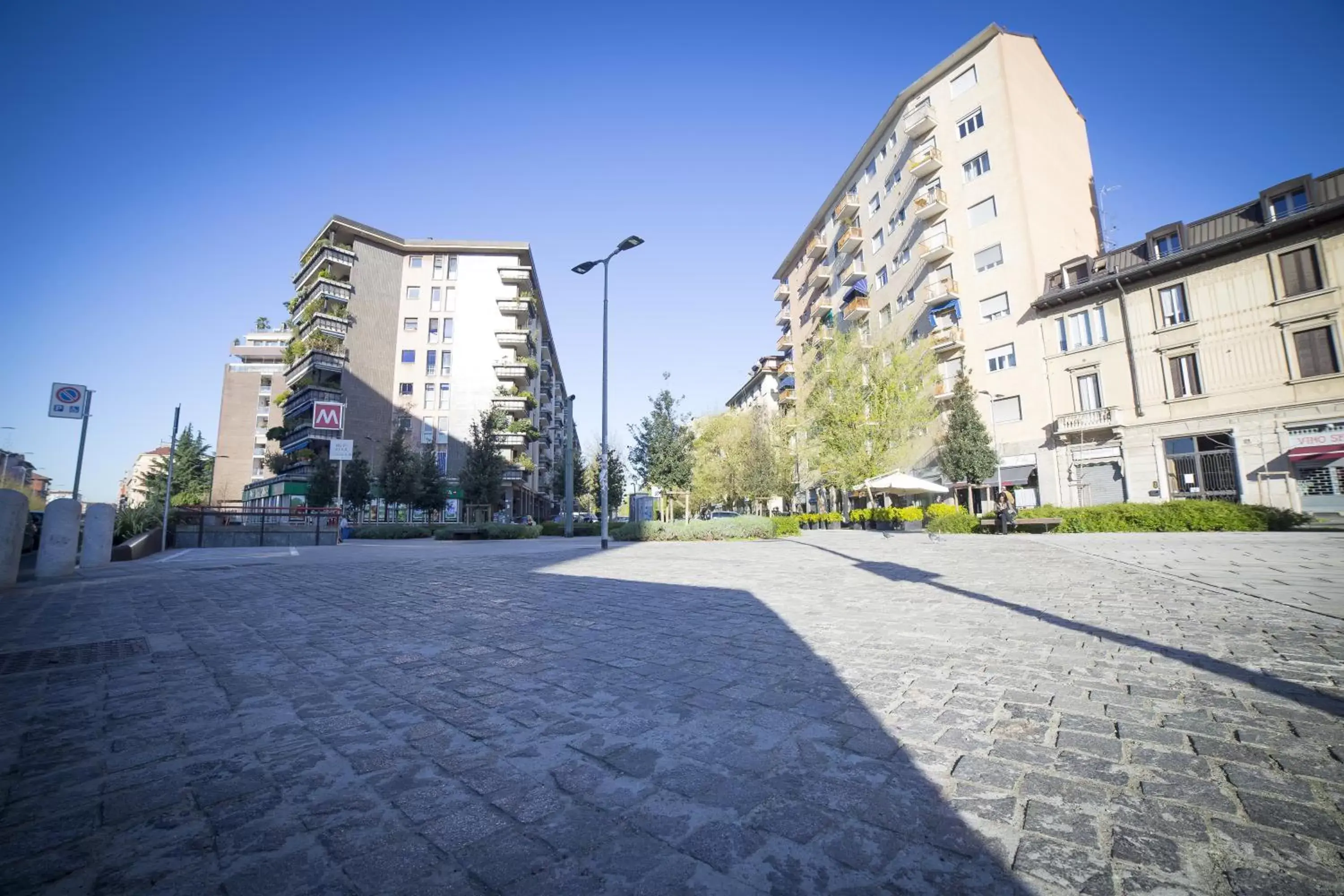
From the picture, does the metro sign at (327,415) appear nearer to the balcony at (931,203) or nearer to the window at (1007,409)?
the window at (1007,409)

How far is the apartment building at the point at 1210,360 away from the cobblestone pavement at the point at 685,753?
2316cm

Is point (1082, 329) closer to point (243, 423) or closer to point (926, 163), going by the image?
point (926, 163)

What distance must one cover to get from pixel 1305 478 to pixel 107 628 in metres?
33.1

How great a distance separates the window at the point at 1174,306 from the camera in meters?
23.7

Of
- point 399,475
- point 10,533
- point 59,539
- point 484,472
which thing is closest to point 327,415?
point 484,472

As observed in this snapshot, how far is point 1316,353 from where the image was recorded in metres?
20.5

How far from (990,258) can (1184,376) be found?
37.0ft

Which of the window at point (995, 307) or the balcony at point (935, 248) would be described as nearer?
the window at point (995, 307)

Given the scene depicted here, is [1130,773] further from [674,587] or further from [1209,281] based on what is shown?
[1209,281]

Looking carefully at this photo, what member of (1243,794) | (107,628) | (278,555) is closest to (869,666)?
(1243,794)

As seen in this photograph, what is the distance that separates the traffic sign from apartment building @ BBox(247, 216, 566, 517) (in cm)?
3154

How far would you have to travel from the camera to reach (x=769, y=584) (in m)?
7.71

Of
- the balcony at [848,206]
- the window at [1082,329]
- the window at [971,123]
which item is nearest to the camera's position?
the window at [1082,329]

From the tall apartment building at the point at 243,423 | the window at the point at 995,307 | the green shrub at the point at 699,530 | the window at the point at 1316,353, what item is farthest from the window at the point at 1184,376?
the tall apartment building at the point at 243,423
